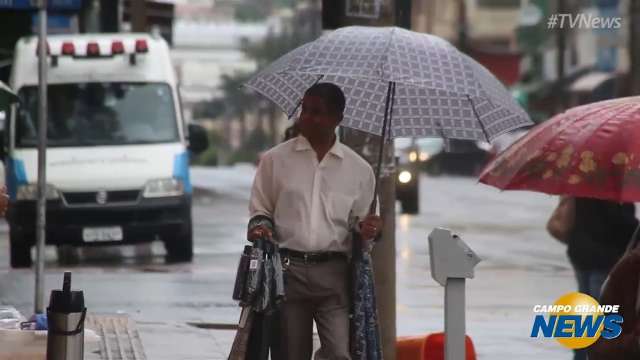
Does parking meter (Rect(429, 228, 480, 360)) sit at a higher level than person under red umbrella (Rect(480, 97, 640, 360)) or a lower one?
lower

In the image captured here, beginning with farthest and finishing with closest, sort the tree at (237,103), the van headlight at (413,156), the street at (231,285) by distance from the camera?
the tree at (237,103) → the van headlight at (413,156) → the street at (231,285)

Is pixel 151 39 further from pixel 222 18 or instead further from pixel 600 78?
pixel 222 18

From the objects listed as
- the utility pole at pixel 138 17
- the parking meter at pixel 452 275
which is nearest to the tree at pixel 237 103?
the utility pole at pixel 138 17

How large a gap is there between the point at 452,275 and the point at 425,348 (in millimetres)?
2053

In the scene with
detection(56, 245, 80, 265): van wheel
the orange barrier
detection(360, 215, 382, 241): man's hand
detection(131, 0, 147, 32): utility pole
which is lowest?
detection(56, 245, 80, 265): van wheel

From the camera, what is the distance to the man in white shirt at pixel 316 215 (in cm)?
742

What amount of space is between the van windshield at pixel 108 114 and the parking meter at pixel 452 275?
11390 millimetres

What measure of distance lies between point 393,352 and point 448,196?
29565 millimetres

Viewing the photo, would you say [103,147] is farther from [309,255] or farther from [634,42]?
[634,42]

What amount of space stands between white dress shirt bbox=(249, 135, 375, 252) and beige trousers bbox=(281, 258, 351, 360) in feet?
0.34

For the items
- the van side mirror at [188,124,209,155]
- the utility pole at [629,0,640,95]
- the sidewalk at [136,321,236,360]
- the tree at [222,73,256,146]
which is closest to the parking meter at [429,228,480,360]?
the sidewalk at [136,321,236,360]

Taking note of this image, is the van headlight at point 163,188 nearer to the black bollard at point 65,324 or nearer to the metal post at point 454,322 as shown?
the black bollard at point 65,324

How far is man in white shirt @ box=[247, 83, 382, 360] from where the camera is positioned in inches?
292

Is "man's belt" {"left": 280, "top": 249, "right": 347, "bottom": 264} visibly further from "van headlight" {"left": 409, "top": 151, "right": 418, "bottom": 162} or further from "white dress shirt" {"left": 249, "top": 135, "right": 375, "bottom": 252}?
"van headlight" {"left": 409, "top": 151, "right": 418, "bottom": 162}
